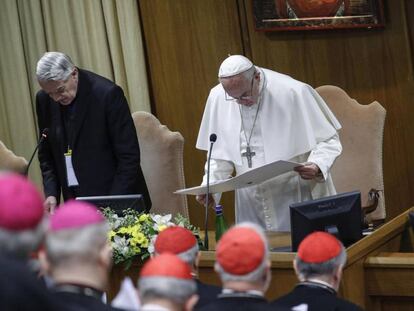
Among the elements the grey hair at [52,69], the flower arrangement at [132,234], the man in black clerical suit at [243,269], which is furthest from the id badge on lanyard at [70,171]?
the man in black clerical suit at [243,269]

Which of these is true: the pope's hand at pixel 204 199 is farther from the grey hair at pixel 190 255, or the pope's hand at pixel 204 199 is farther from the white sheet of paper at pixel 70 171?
the grey hair at pixel 190 255

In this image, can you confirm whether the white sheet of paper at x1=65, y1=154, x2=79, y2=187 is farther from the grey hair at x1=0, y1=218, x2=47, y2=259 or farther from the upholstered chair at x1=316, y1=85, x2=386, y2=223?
the grey hair at x1=0, y1=218, x2=47, y2=259

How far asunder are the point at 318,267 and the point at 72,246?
128 centimetres

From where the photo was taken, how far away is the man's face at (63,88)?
596 cm

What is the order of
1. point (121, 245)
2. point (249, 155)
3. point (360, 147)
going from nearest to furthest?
point (121, 245) < point (249, 155) < point (360, 147)

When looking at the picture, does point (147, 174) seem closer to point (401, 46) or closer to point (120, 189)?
point (120, 189)

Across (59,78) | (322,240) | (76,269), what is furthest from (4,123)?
(76,269)

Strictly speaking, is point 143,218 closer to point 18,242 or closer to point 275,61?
point 18,242

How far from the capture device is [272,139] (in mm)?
6098

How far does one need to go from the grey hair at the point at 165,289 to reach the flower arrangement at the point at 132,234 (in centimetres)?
210

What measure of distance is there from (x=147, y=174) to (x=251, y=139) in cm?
113

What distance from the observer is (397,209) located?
8.02m

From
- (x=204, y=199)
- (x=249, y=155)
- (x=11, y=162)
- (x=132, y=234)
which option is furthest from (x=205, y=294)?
(x=11, y=162)

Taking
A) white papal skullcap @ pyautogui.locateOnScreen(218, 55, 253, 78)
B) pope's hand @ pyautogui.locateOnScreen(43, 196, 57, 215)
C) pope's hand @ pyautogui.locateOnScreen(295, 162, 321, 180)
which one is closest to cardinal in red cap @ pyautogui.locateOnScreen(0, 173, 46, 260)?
pope's hand @ pyautogui.locateOnScreen(295, 162, 321, 180)
